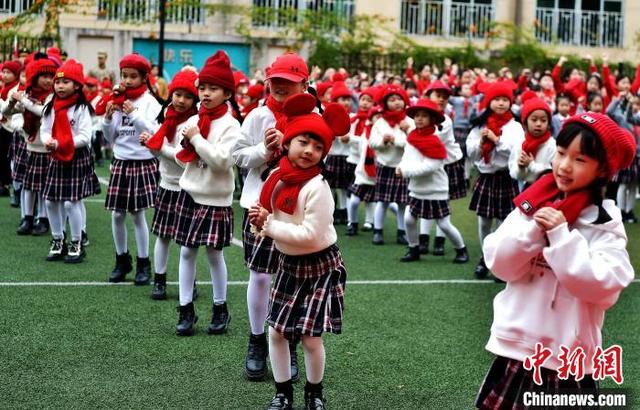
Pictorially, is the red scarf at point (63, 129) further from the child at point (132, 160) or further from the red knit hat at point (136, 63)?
the red knit hat at point (136, 63)

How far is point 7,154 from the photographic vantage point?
11797 millimetres

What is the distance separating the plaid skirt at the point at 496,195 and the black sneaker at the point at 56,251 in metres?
3.50

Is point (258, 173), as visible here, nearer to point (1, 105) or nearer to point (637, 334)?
point (637, 334)

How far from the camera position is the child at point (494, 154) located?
27.7ft

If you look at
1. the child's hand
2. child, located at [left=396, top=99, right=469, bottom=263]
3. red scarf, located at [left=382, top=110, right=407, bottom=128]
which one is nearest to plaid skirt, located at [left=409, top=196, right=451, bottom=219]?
child, located at [left=396, top=99, right=469, bottom=263]

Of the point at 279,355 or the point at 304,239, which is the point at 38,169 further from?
the point at 304,239

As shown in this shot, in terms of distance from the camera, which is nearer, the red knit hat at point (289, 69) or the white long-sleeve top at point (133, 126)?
the red knit hat at point (289, 69)

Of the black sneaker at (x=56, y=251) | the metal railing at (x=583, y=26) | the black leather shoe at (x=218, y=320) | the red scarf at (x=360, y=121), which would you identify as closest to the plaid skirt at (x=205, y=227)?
the black leather shoe at (x=218, y=320)

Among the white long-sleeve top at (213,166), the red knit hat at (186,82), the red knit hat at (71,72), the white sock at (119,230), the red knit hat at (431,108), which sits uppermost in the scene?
the red knit hat at (71,72)

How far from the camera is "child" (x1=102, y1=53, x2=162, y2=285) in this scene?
7.35 metres

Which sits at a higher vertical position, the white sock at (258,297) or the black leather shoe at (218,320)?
the white sock at (258,297)

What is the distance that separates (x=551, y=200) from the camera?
345cm

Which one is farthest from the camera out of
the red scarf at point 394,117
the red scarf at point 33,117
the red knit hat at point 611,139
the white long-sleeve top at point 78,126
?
the red scarf at point 394,117

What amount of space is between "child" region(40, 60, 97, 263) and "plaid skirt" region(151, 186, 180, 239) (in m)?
1.81
